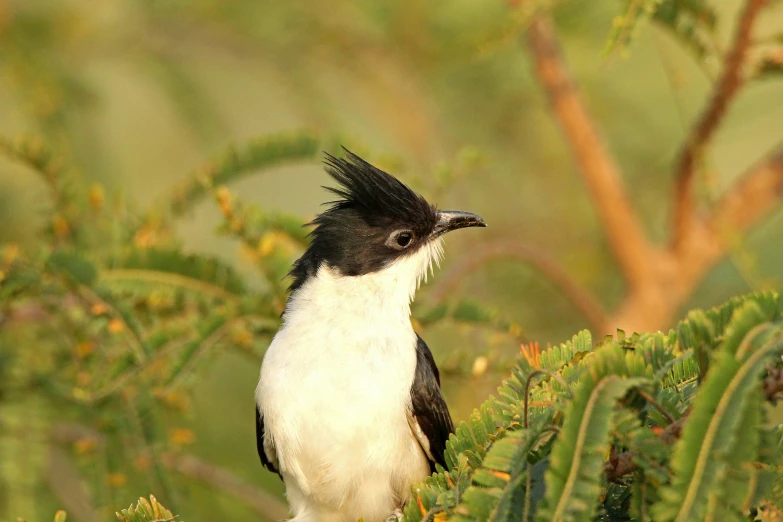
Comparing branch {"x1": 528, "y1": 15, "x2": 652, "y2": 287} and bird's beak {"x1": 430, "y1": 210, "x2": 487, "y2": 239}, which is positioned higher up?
branch {"x1": 528, "y1": 15, "x2": 652, "y2": 287}

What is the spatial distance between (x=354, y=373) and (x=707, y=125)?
93.7 inches

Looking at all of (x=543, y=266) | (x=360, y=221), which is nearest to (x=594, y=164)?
(x=543, y=266)

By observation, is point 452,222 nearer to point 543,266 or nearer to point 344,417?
point 543,266

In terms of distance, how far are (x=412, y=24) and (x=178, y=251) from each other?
374cm

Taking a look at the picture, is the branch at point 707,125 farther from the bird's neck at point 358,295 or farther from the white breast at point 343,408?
the white breast at point 343,408

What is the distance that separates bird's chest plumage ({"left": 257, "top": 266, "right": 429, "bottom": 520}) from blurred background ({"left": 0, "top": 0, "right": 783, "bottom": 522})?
0.35m

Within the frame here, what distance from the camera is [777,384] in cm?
172

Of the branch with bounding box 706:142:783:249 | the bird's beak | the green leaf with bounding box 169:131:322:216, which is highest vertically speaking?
the branch with bounding box 706:142:783:249

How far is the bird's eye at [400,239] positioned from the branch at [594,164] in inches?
73.5

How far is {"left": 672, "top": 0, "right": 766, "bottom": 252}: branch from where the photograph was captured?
422 cm

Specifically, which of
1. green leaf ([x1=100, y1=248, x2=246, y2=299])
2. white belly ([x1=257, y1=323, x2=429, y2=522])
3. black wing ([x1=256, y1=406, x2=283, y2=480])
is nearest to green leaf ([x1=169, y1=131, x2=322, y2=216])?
green leaf ([x1=100, y1=248, x2=246, y2=299])

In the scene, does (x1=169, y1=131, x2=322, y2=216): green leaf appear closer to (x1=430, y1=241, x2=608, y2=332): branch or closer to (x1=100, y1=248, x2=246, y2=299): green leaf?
(x1=100, y1=248, x2=246, y2=299): green leaf

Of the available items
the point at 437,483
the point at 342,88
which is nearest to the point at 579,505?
the point at 437,483

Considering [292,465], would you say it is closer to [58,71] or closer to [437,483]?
[437,483]
